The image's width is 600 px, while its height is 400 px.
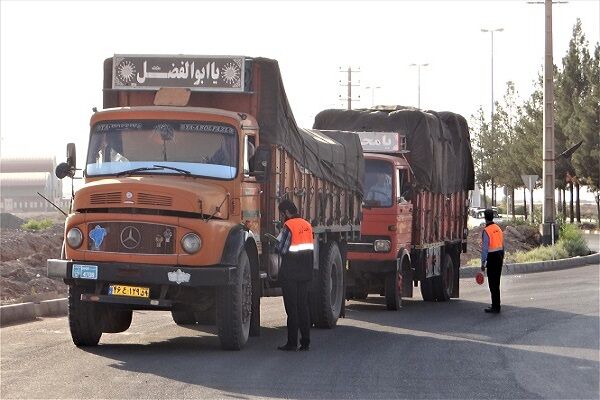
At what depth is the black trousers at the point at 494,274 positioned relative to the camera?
2298 centimetres

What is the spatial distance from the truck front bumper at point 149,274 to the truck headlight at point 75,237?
221mm

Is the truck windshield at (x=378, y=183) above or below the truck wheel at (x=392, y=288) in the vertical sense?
above

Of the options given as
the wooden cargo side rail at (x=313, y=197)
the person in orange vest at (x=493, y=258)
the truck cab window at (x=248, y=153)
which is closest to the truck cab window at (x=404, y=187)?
the wooden cargo side rail at (x=313, y=197)

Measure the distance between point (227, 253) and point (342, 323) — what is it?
5.71m

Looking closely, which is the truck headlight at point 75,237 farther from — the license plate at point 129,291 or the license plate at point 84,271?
the license plate at point 129,291

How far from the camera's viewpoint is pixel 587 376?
1432 cm

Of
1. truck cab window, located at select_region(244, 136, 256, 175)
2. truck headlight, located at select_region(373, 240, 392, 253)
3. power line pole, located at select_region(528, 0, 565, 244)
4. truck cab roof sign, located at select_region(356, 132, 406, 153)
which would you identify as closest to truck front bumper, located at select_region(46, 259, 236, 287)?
truck cab window, located at select_region(244, 136, 256, 175)

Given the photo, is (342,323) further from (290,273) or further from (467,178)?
(467,178)

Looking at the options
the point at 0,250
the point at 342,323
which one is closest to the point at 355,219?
the point at 342,323

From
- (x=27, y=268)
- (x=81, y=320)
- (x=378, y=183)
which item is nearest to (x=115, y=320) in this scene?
(x=81, y=320)

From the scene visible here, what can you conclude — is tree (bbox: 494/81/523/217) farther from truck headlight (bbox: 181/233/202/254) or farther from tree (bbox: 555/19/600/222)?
truck headlight (bbox: 181/233/202/254)

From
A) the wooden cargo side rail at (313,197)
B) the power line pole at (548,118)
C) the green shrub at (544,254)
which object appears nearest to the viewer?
the wooden cargo side rail at (313,197)

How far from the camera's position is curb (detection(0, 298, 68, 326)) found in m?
19.5

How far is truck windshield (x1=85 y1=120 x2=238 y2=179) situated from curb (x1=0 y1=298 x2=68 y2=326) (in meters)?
4.11
